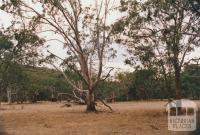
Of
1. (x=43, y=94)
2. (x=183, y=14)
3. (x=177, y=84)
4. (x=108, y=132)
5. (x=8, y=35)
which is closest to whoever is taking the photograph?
(x=108, y=132)

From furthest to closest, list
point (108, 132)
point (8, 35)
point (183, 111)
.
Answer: point (8, 35) → point (183, 111) → point (108, 132)

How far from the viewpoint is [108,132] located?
2005cm

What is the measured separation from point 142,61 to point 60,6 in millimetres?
9473

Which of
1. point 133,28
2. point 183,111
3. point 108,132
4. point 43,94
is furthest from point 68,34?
point 43,94

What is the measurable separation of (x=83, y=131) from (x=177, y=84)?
11719mm

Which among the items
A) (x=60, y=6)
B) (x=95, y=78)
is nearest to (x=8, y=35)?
(x=60, y=6)

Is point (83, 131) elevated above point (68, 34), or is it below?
below

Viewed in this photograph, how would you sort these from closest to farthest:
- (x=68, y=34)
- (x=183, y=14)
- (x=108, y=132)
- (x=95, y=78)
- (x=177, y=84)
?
(x=108, y=132), (x=183, y=14), (x=177, y=84), (x=68, y=34), (x=95, y=78)

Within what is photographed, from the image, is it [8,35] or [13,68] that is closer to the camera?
[8,35]

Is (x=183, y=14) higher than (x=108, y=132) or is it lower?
higher

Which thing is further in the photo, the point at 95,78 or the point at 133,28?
the point at 95,78

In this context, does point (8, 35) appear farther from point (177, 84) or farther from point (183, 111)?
point (183, 111)

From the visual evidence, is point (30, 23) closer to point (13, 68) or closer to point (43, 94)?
point (13, 68)

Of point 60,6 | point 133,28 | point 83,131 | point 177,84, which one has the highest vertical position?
point 60,6
